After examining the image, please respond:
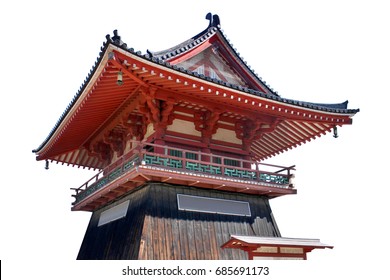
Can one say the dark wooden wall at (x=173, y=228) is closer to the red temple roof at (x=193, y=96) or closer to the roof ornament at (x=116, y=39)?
the red temple roof at (x=193, y=96)

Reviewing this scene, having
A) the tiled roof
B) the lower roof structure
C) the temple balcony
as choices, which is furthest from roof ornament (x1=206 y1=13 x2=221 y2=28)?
the lower roof structure

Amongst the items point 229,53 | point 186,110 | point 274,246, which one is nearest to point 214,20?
point 229,53

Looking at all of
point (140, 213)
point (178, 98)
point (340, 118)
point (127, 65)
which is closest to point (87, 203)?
point (140, 213)

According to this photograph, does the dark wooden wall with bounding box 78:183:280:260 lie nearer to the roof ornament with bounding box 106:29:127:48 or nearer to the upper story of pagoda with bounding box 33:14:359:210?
the upper story of pagoda with bounding box 33:14:359:210

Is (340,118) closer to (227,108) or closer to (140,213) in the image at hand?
(227,108)

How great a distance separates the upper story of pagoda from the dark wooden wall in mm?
1216

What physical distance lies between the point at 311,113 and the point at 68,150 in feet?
36.5

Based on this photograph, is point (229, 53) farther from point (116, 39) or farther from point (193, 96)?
point (116, 39)

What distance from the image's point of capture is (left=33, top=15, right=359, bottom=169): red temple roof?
11.4 metres

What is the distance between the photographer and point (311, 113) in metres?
14.2

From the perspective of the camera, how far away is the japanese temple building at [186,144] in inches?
462

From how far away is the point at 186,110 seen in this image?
1398cm

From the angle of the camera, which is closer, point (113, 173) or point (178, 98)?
point (178, 98)

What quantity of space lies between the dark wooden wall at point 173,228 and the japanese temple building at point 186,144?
0.03 metres
